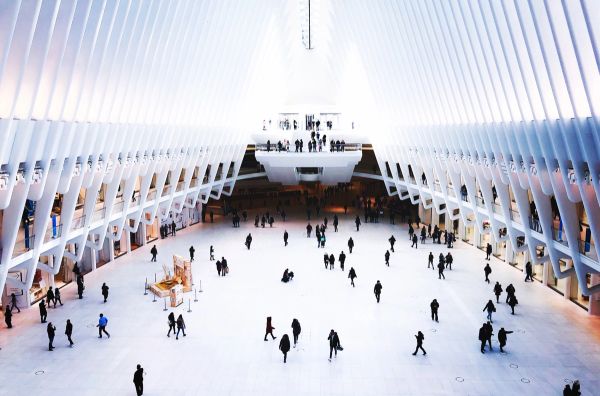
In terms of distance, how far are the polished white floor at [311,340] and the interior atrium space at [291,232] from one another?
85 millimetres

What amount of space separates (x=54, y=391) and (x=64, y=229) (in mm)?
7055

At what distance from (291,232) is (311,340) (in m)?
17.0

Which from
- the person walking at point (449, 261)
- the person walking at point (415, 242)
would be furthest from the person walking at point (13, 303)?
the person walking at point (415, 242)

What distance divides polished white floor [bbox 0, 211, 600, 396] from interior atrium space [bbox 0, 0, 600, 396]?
85 millimetres

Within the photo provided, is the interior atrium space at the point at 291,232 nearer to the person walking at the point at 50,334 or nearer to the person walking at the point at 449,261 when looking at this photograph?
the person walking at the point at 50,334

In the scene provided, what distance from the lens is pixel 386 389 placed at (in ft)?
39.5

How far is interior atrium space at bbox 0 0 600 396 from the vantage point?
12.4m

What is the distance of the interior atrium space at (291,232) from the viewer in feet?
40.7

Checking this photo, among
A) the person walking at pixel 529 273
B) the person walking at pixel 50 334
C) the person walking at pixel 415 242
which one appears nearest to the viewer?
the person walking at pixel 50 334

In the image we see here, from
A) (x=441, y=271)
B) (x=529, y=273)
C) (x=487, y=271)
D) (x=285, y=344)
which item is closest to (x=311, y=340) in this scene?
(x=285, y=344)

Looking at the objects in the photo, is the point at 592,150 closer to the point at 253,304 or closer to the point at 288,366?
the point at 288,366

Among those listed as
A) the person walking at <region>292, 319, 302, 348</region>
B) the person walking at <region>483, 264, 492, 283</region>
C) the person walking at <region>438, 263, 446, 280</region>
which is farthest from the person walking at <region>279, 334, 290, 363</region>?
the person walking at <region>483, 264, 492, 283</region>

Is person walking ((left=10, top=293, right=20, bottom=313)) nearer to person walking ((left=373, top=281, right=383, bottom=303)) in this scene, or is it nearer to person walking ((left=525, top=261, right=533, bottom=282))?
person walking ((left=373, top=281, right=383, bottom=303))

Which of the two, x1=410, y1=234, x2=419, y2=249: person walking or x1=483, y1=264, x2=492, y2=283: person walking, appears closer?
x1=483, y1=264, x2=492, y2=283: person walking
